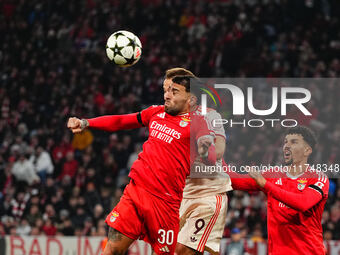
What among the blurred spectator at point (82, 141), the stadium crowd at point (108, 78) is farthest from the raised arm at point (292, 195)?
the blurred spectator at point (82, 141)

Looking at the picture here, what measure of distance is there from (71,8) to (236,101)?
14.6 meters

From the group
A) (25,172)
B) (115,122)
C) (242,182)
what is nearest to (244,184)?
(242,182)

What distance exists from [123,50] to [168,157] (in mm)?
1519

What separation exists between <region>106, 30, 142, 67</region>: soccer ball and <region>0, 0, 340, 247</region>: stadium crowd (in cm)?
383

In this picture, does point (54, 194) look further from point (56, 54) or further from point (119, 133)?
point (56, 54)

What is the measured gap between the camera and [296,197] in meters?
6.26

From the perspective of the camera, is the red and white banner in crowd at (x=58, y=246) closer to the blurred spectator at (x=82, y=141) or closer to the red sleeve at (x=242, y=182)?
the blurred spectator at (x=82, y=141)

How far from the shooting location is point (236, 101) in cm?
858

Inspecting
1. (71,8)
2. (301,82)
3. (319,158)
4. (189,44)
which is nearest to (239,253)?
(319,158)

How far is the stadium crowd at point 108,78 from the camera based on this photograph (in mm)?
13273

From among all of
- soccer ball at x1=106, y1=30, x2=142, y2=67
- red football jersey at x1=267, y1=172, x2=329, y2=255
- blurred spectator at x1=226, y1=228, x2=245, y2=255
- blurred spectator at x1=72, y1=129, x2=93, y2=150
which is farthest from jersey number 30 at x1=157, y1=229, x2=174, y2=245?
blurred spectator at x1=72, y1=129, x2=93, y2=150

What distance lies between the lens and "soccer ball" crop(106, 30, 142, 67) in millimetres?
7164

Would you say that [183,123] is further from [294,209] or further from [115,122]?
[294,209]

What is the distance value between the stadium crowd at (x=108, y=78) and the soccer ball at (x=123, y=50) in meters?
3.83
